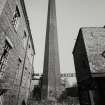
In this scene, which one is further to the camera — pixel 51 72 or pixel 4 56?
pixel 51 72

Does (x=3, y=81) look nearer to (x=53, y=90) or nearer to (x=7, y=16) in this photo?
(x=7, y=16)

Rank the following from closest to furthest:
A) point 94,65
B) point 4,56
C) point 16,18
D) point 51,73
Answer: point 4,56, point 16,18, point 94,65, point 51,73

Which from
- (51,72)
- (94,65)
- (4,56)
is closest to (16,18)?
(4,56)

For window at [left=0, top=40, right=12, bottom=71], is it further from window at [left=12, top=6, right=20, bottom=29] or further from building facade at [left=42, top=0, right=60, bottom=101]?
building facade at [left=42, top=0, right=60, bottom=101]

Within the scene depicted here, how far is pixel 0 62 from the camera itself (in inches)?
192

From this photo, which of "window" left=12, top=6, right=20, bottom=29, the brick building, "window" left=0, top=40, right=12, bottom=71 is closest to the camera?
"window" left=0, top=40, right=12, bottom=71

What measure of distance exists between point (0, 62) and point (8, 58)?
64cm

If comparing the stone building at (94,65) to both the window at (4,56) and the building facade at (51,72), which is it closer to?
the window at (4,56)

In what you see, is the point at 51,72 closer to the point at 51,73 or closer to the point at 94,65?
the point at 51,73

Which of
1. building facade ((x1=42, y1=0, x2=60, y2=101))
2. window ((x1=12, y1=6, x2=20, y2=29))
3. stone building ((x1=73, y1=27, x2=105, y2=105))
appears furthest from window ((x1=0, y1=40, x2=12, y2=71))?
building facade ((x1=42, y1=0, x2=60, y2=101))

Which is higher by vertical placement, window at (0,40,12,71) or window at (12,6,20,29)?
window at (12,6,20,29)

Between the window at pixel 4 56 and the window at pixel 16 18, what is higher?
the window at pixel 16 18

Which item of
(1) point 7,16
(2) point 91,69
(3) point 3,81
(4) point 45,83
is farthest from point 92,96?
(4) point 45,83

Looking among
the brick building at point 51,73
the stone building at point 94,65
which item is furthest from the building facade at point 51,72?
the stone building at point 94,65
